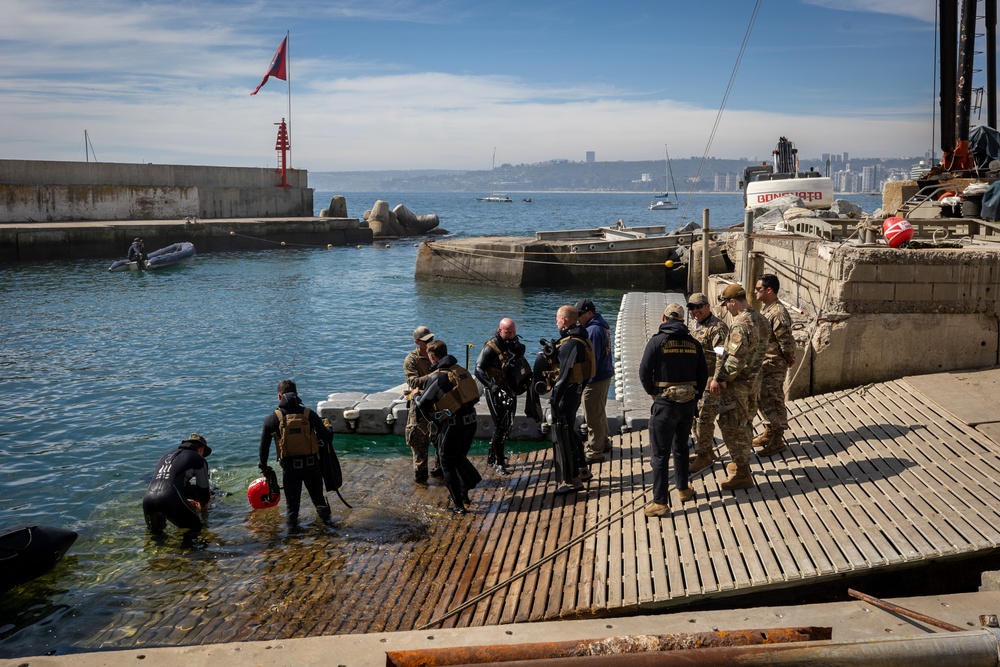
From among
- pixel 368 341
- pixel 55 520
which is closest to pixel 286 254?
pixel 368 341

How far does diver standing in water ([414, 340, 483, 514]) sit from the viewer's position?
301 inches

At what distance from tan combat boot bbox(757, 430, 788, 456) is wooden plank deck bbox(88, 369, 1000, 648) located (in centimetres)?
11

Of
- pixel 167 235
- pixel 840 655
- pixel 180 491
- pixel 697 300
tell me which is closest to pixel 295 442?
pixel 180 491

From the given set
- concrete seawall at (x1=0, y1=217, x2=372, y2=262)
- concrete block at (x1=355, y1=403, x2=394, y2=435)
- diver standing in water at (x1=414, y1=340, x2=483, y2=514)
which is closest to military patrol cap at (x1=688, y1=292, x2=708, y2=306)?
diver standing in water at (x1=414, y1=340, x2=483, y2=514)

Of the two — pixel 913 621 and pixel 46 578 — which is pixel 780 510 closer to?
pixel 913 621

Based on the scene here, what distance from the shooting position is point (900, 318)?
924cm

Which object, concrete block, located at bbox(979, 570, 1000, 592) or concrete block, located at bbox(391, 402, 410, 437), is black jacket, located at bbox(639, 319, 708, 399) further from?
concrete block, located at bbox(391, 402, 410, 437)

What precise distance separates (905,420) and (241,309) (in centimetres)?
2422

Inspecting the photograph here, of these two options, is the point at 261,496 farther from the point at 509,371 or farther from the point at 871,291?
the point at 871,291

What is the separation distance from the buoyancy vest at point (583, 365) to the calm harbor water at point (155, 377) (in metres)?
3.12

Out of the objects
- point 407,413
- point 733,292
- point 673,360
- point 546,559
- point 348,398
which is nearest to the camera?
point 546,559

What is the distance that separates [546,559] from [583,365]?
1.94m

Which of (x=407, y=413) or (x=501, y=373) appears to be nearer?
(x=501, y=373)

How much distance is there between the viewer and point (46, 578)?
740 centimetres
